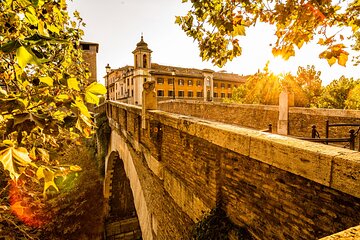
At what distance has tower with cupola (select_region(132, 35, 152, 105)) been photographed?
1469 inches

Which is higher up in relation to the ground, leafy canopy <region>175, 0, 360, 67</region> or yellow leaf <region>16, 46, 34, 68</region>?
leafy canopy <region>175, 0, 360, 67</region>

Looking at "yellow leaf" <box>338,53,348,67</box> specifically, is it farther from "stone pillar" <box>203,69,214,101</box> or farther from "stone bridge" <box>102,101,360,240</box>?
"stone pillar" <box>203,69,214,101</box>

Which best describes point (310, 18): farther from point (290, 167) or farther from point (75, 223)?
point (75, 223)

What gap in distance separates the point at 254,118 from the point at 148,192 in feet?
24.9

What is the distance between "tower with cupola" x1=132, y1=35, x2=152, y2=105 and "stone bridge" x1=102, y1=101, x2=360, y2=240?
33.6 m

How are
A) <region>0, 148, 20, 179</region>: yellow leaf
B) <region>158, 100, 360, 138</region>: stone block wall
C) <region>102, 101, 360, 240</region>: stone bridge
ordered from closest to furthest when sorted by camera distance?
1. <region>0, 148, 20, 179</region>: yellow leaf
2. <region>102, 101, 360, 240</region>: stone bridge
3. <region>158, 100, 360, 138</region>: stone block wall

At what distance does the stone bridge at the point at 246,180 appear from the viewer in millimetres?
1744

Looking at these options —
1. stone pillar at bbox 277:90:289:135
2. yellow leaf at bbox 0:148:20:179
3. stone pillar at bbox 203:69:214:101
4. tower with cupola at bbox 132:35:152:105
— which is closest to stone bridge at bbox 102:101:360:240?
yellow leaf at bbox 0:148:20:179

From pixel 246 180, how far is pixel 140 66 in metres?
38.2

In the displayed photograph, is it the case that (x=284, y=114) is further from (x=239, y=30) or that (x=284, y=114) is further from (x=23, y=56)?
(x=23, y=56)

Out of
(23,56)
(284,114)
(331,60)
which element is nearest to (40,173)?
(23,56)

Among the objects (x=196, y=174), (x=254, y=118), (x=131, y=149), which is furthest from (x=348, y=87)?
(x=196, y=174)

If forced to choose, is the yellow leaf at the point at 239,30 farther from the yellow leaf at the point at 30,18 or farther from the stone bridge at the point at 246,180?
the yellow leaf at the point at 30,18

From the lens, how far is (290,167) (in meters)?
2.01
